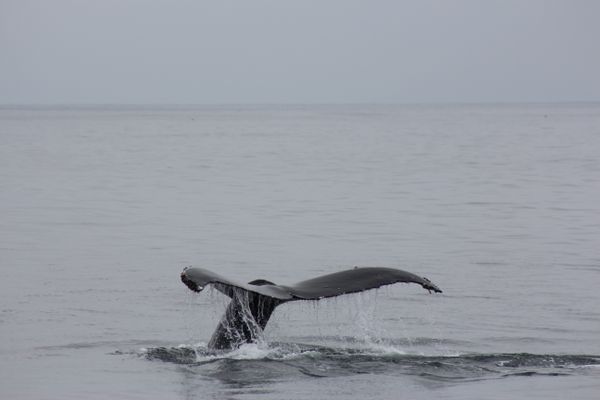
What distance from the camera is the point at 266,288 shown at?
7891 mm

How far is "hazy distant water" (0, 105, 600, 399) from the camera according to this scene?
9305mm

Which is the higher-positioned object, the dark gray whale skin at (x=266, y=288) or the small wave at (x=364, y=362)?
the dark gray whale skin at (x=266, y=288)

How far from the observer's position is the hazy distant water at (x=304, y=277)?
30.5ft

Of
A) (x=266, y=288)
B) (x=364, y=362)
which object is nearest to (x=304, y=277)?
(x=364, y=362)

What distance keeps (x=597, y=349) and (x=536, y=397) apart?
2693mm

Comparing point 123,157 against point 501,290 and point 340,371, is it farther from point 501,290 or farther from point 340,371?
point 340,371

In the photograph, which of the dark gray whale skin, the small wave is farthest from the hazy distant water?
the dark gray whale skin

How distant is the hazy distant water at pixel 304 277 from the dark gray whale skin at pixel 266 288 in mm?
257

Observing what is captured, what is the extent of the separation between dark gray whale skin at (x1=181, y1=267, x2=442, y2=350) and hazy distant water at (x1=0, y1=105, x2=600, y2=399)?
257 mm

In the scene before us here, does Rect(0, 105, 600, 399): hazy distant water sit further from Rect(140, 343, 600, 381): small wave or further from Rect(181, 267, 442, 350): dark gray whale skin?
Answer: Rect(181, 267, 442, 350): dark gray whale skin

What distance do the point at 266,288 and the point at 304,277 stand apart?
735 cm

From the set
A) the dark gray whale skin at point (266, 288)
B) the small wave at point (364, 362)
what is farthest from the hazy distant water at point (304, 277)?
the dark gray whale skin at point (266, 288)

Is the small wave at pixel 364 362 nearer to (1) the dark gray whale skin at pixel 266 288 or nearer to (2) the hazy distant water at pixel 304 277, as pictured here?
(2) the hazy distant water at pixel 304 277

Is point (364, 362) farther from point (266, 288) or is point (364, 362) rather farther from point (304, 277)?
point (304, 277)
